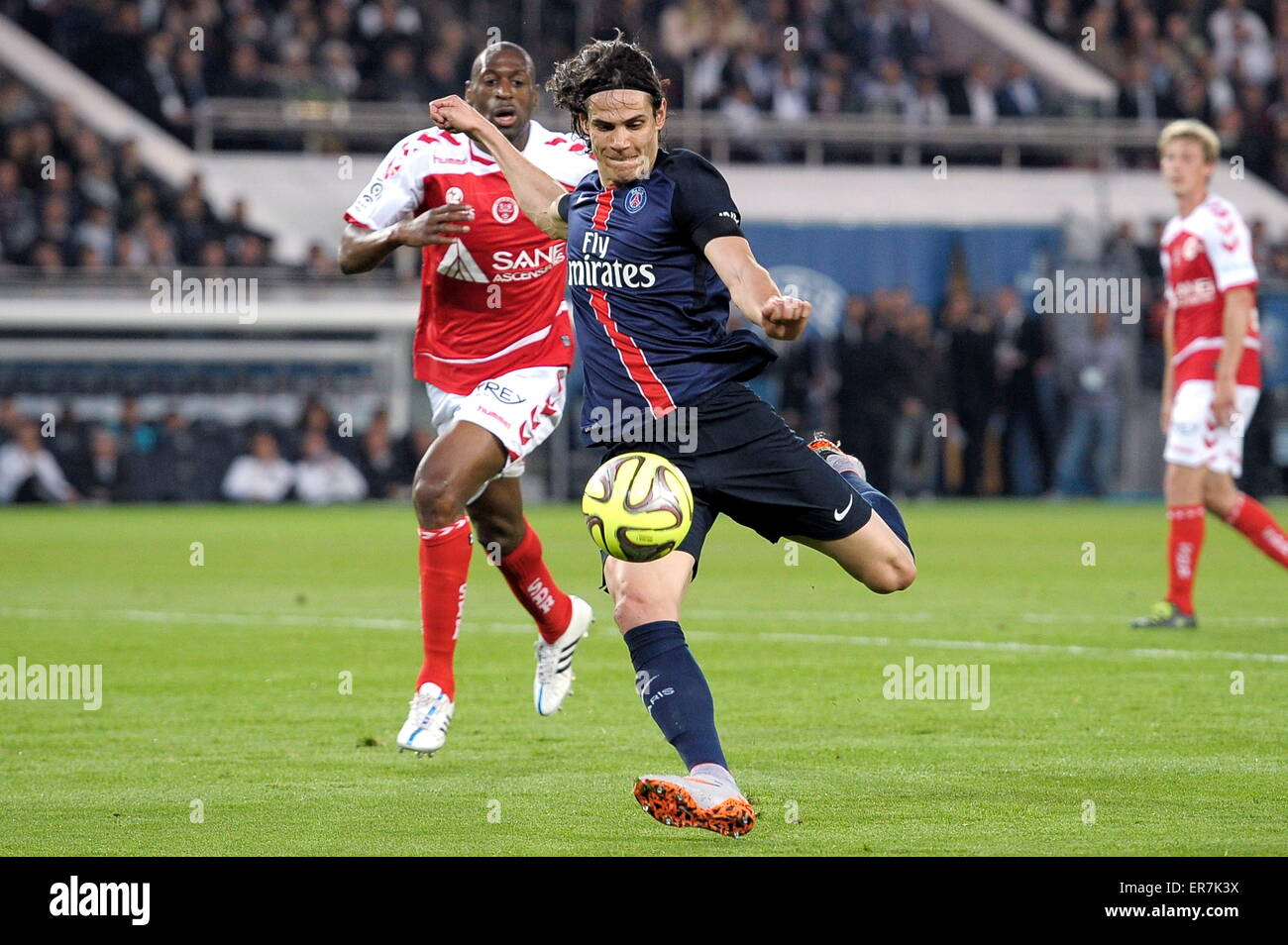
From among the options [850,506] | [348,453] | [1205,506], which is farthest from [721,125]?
[850,506]

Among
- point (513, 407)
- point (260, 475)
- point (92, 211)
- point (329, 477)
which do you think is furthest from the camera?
point (92, 211)

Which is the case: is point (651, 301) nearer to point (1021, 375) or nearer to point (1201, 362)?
point (1201, 362)

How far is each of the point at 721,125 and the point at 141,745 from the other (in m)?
21.7

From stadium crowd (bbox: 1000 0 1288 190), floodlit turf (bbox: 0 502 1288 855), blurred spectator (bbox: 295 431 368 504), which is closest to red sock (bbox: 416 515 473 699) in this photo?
floodlit turf (bbox: 0 502 1288 855)

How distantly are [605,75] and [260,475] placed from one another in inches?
739

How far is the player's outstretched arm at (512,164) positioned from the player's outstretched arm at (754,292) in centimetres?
119

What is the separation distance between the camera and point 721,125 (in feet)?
91.4

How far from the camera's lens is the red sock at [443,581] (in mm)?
7328

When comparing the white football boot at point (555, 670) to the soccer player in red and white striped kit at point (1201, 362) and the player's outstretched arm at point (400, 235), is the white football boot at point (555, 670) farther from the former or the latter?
the soccer player in red and white striped kit at point (1201, 362)

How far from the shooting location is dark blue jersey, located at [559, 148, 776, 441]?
5812mm

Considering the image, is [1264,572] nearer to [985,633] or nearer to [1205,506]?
[1205,506]

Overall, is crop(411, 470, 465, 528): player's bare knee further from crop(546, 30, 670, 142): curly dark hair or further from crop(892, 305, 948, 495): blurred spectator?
crop(892, 305, 948, 495): blurred spectator

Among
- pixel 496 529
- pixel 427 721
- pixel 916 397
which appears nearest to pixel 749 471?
pixel 427 721

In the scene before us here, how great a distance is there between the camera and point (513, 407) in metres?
7.78
